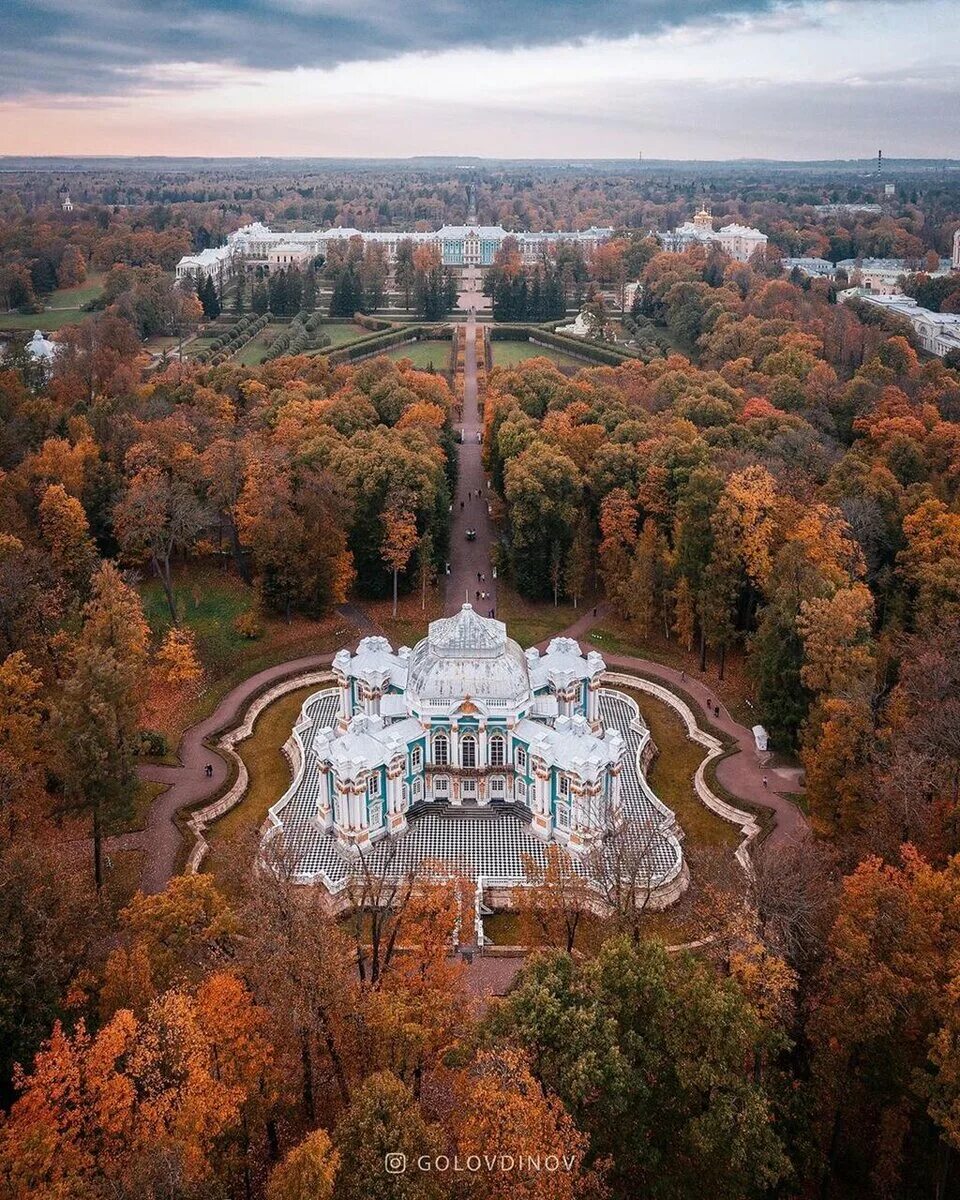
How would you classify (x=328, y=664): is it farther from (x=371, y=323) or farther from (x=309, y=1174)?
(x=371, y=323)

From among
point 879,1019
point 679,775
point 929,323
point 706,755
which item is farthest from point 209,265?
point 879,1019

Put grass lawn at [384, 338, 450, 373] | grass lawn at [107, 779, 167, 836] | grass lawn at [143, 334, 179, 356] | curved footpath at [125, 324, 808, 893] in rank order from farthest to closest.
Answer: grass lawn at [143, 334, 179, 356], grass lawn at [384, 338, 450, 373], curved footpath at [125, 324, 808, 893], grass lawn at [107, 779, 167, 836]

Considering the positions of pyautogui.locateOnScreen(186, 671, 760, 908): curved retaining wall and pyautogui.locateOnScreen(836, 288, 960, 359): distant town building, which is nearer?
pyautogui.locateOnScreen(186, 671, 760, 908): curved retaining wall

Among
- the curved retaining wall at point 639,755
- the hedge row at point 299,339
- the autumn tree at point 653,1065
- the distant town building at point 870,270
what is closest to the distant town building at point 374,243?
the hedge row at point 299,339

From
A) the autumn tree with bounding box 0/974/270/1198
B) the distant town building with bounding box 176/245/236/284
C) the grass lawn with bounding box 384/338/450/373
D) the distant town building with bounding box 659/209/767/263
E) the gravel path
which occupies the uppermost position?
the distant town building with bounding box 659/209/767/263

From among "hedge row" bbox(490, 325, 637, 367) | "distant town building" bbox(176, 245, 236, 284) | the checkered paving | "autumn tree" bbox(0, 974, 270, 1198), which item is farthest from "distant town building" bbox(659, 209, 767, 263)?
"autumn tree" bbox(0, 974, 270, 1198)

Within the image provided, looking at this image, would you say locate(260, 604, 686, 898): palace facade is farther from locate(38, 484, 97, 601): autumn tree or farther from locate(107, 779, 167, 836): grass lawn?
locate(38, 484, 97, 601): autumn tree

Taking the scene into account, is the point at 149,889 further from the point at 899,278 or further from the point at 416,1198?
the point at 899,278

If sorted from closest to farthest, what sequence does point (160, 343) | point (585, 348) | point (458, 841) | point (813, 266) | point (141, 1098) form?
point (141, 1098) < point (458, 841) < point (585, 348) < point (160, 343) < point (813, 266)
